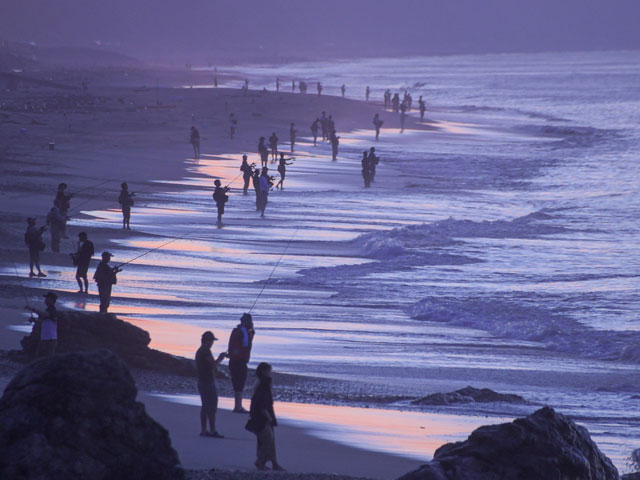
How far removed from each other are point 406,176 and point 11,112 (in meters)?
21.6

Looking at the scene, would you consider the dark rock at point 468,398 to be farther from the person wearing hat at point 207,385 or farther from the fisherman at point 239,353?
the person wearing hat at point 207,385

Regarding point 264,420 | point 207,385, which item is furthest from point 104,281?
point 264,420

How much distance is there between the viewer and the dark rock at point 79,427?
19.1ft

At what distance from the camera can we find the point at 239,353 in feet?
35.8

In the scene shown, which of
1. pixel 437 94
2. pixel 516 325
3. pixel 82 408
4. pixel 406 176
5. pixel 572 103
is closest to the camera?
pixel 82 408

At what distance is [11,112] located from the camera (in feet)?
166

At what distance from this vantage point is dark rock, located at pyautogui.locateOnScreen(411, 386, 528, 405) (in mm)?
12203

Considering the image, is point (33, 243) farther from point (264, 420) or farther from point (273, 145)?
point (273, 145)

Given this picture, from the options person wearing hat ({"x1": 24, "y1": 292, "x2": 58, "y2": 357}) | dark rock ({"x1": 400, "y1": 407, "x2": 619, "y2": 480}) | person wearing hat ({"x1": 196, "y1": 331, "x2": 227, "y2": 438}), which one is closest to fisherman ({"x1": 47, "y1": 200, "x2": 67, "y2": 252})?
person wearing hat ({"x1": 24, "y1": 292, "x2": 58, "y2": 357})

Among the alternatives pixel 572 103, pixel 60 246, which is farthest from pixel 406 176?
pixel 572 103

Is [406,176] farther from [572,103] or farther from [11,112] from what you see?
[572,103]

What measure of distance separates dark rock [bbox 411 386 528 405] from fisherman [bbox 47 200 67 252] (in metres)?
10.1

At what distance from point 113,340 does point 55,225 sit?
837cm

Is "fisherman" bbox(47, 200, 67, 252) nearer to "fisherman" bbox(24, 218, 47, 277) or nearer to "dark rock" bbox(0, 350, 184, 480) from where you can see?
"fisherman" bbox(24, 218, 47, 277)
